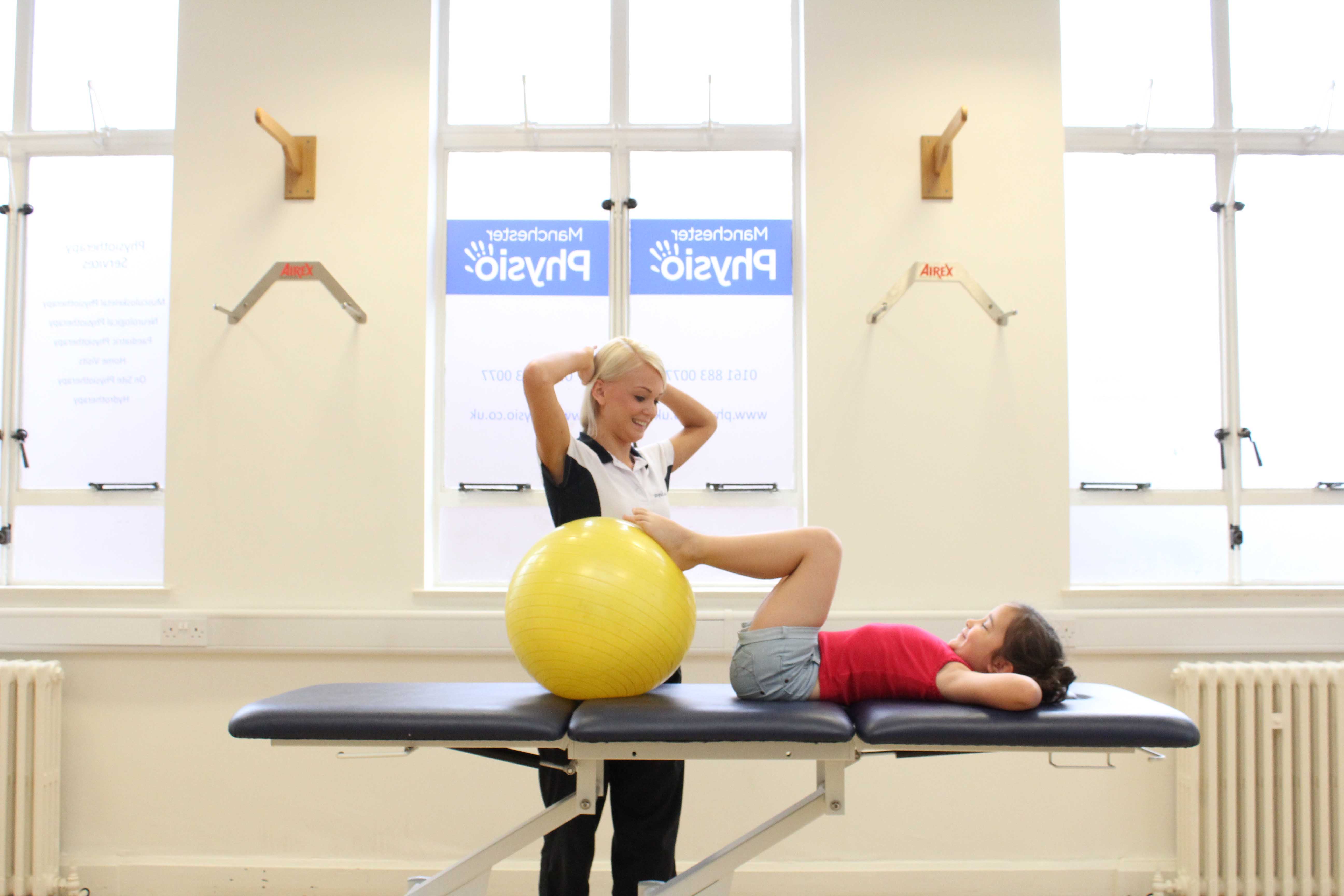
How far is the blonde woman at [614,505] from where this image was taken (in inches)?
66.2

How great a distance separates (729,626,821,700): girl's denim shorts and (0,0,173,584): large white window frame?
2.28 metres

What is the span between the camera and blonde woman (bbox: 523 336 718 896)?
66.2 inches

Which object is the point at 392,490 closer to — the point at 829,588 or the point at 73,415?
the point at 73,415

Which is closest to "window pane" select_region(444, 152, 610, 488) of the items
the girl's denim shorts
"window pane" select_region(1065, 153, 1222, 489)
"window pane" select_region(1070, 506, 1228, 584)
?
the girl's denim shorts

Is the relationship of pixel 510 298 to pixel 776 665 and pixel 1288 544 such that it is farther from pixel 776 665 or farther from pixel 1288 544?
pixel 1288 544

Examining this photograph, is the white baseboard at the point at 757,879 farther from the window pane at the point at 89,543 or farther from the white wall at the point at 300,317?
the window pane at the point at 89,543

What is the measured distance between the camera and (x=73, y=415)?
9.37 ft

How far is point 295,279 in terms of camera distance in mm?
2633

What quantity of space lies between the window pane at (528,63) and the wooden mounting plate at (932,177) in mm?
1091

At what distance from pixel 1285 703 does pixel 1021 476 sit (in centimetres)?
99

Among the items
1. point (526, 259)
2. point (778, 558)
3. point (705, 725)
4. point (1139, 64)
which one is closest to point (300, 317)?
point (526, 259)

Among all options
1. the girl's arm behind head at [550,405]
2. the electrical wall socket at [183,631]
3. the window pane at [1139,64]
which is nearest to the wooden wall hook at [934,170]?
the window pane at [1139,64]

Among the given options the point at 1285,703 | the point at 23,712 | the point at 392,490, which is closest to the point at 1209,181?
the point at 1285,703

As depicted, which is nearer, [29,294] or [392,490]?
[392,490]
